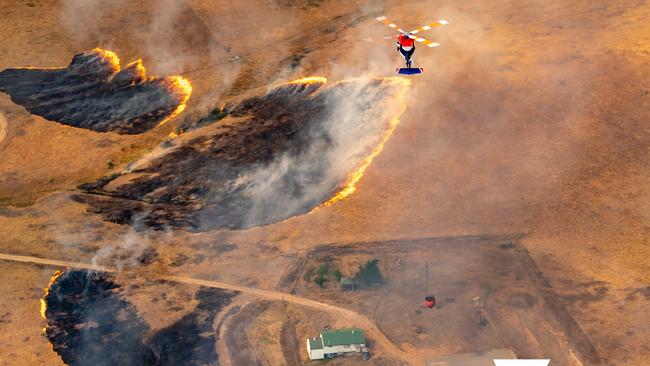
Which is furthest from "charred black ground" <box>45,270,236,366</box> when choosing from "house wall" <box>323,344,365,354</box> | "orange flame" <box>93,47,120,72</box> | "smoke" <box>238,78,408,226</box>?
"orange flame" <box>93,47,120,72</box>

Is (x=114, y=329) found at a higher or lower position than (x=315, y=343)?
higher

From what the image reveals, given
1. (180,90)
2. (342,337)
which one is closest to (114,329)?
(342,337)

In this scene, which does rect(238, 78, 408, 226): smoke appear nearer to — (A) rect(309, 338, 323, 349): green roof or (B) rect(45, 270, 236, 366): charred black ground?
(B) rect(45, 270, 236, 366): charred black ground

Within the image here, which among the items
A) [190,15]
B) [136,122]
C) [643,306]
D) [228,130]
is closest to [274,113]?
[228,130]

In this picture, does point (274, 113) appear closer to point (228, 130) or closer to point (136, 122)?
point (228, 130)

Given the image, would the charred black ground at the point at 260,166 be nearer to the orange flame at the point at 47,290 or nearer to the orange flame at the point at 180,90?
the orange flame at the point at 180,90

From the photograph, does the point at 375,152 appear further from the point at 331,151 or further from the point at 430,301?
the point at 430,301
